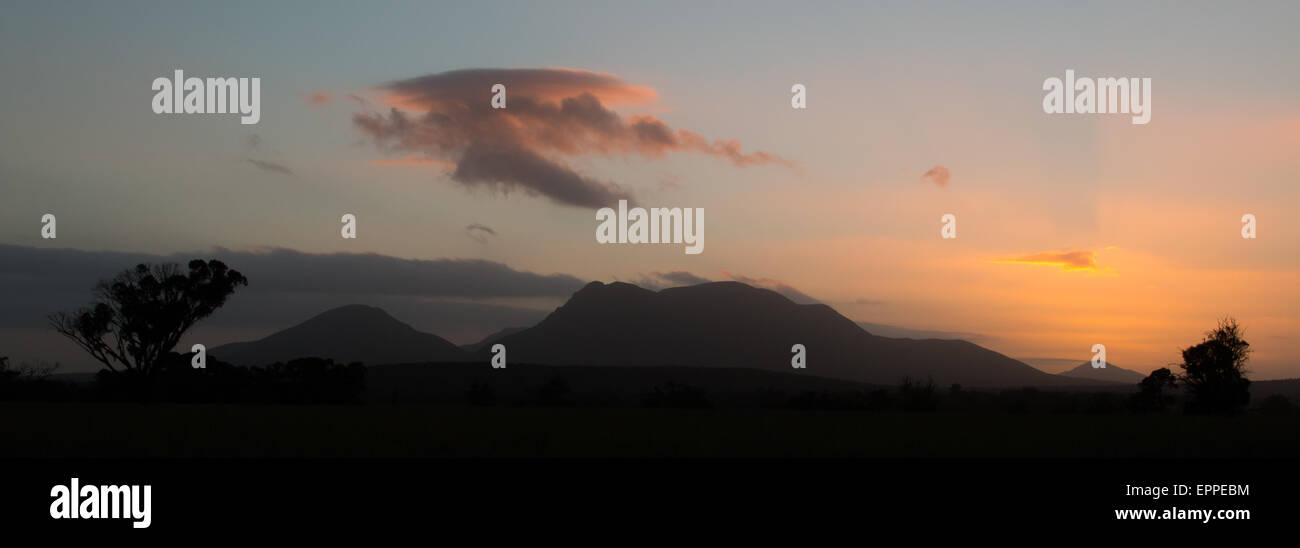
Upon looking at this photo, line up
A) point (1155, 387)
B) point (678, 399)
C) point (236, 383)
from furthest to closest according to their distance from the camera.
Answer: point (1155, 387) → point (678, 399) → point (236, 383)

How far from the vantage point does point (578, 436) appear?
128ft

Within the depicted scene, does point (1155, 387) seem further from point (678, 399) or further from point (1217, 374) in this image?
point (678, 399)

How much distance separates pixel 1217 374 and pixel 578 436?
3567 inches

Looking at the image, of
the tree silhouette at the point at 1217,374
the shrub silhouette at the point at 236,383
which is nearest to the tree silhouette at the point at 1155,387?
the tree silhouette at the point at 1217,374

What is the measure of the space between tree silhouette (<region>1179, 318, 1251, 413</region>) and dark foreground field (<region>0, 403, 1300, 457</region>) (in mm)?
54021

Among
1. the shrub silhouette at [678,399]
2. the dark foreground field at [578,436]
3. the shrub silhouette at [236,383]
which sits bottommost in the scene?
the shrub silhouette at [678,399]

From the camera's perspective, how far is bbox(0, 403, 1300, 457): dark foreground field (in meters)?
32.3

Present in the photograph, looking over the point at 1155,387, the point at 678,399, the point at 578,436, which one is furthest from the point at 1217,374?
the point at 578,436

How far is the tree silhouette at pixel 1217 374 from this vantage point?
103 m

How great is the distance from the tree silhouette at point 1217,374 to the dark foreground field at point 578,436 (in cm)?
5402

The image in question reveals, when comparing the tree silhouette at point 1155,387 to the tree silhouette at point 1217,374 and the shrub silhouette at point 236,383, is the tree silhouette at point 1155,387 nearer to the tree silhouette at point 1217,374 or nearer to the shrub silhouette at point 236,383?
the tree silhouette at point 1217,374
